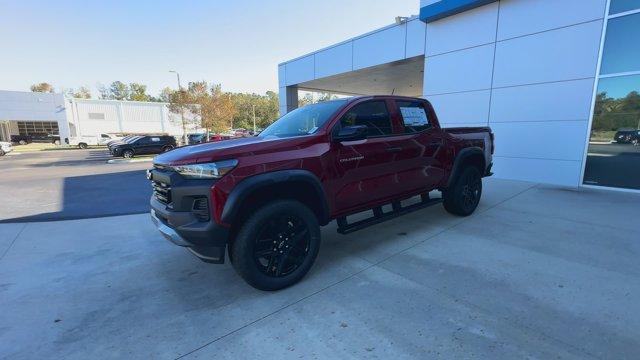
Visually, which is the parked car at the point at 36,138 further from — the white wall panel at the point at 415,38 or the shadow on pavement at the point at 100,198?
the white wall panel at the point at 415,38

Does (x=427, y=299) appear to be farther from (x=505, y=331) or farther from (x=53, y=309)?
(x=53, y=309)

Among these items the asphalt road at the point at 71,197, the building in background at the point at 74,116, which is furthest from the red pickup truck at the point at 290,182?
the building in background at the point at 74,116

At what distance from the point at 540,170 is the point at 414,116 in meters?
6.03

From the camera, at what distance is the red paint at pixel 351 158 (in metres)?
2.78

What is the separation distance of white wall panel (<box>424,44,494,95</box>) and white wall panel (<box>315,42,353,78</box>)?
4123 millimetres

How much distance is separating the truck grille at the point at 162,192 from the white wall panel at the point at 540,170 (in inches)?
356

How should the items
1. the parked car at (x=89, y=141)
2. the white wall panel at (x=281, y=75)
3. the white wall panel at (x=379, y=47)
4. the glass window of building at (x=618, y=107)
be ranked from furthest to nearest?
the parked car at (x=89, y=141) < the white wall panel at (x=281, y=75) < the white wall panel at (x=379, y=47) < the glass window of building at (x=618, y=107)

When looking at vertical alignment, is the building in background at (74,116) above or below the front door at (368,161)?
above

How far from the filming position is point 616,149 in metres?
7.26

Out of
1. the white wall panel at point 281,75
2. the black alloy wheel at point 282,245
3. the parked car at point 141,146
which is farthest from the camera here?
the parked car at point 141,146

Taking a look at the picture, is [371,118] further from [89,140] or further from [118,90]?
[118,90]

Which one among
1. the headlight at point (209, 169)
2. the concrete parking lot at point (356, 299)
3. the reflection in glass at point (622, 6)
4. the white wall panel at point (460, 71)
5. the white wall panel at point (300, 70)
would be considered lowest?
the concrete parking lot at point (356, 299)

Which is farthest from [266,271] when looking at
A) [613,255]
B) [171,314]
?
[613,255]

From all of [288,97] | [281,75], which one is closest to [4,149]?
[281,75]
